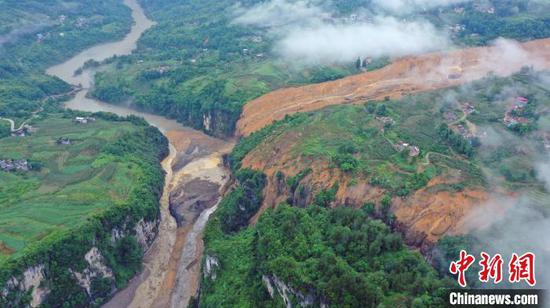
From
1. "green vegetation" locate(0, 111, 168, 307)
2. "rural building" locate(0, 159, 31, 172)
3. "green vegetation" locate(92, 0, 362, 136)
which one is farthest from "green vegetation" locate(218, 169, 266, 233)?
"rural building" locate(0, 159, 31, 172)

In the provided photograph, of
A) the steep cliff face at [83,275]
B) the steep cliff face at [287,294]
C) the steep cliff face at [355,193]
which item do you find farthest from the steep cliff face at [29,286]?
the steep cliff face at [355,193]

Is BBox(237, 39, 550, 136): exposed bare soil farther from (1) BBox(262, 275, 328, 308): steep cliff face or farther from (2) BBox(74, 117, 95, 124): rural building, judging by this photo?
(1) BBox(262, 275, 328, 308): steep cliff face

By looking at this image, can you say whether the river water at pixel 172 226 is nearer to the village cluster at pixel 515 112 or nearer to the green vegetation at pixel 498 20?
the village cluster at pixel 515 112

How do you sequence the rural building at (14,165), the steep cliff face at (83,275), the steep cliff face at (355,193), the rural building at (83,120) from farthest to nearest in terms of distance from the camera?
the rural building at (83,120) < the rural building at (14,165) < the steep cliff face at (355,193) < the steep cliff face at (83,275)

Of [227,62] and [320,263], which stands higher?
[320,263]

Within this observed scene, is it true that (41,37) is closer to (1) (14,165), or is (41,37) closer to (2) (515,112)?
(1) (14,165)

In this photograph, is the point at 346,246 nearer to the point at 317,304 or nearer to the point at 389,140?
the point at 317,304

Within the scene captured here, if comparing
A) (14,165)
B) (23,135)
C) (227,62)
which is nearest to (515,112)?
(227,62)
